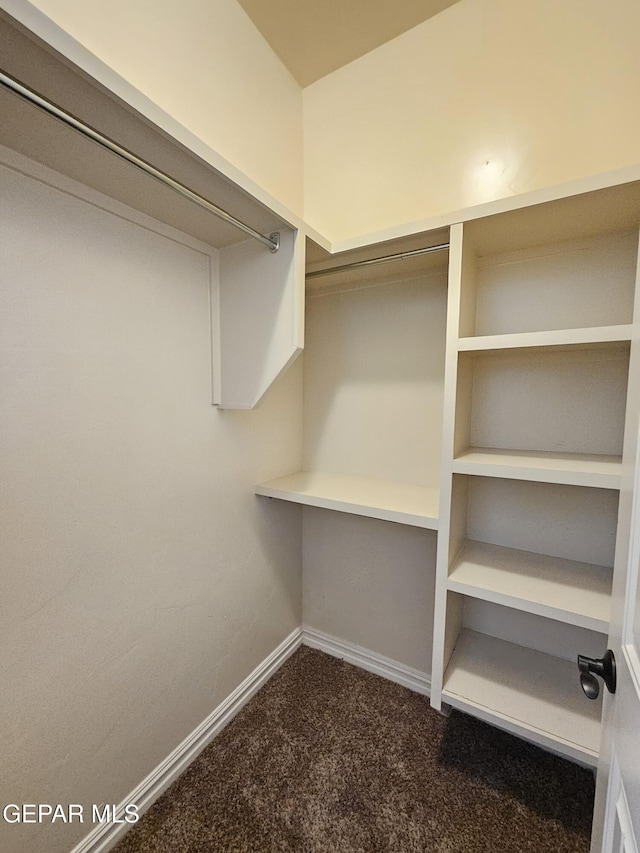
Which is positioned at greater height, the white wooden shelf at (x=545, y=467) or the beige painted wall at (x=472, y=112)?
the beige painted wall at (x=472, y=112)

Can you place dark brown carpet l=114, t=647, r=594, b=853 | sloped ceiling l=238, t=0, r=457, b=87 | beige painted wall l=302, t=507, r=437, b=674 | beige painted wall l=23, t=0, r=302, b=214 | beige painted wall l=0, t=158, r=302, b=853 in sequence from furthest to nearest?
1. beige painted wall l=302, t=507, r=437, b=674
2. sloped ceiling l=238, t=0, r=457, b=87
3. dark brown carpet l=114, t=647, r=594, b=853
4. beige painted wall l=23, t=0, r=302, b=214
5. beige painted wall l=0, t=158, r=302, b=853

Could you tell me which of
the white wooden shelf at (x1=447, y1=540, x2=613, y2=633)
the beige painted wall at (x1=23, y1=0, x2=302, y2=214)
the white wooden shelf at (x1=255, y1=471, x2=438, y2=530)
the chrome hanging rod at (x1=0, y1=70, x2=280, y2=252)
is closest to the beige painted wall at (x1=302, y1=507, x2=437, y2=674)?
the white wooden shelf at (x1=255, y1=471, x2=438, y2=530)

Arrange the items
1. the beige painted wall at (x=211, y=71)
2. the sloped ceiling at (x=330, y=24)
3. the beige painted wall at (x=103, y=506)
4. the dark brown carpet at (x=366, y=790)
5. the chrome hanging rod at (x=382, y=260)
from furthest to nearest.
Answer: the sloped ceiling at (x=330, y=24) < the chrome hanging rod at (x=382, y=260) < the dark brown carpet at (x=366, y=790) < the beige painted wall at (x=211, y=71) < the beige painted wall at (x=103, y=506)

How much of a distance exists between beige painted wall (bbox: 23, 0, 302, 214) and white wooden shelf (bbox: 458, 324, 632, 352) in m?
1.16

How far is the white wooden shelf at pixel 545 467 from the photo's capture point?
0.94m

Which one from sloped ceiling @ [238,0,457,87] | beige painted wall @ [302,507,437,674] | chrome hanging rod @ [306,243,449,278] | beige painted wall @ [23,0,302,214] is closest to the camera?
beige painted wall @ [23,0,302,214]

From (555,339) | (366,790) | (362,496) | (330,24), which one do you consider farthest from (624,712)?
(330,24)

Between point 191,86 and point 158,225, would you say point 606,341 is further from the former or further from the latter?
point 191,86

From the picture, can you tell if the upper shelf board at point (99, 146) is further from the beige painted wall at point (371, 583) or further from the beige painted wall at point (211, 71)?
the beige painted wall at point (371, 583)

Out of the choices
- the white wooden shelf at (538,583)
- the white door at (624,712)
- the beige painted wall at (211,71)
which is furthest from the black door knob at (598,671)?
the beige painted wall at (211,71)

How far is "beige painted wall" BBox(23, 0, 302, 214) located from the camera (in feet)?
3.14

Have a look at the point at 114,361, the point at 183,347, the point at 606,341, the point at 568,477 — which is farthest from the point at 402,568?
the point at 114,361

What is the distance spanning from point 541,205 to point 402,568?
4.82ft

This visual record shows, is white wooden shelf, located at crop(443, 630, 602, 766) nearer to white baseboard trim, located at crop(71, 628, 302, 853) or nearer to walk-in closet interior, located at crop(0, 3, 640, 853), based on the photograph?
walk-in closet interior, located at crop(0, 3, 640, 853)
